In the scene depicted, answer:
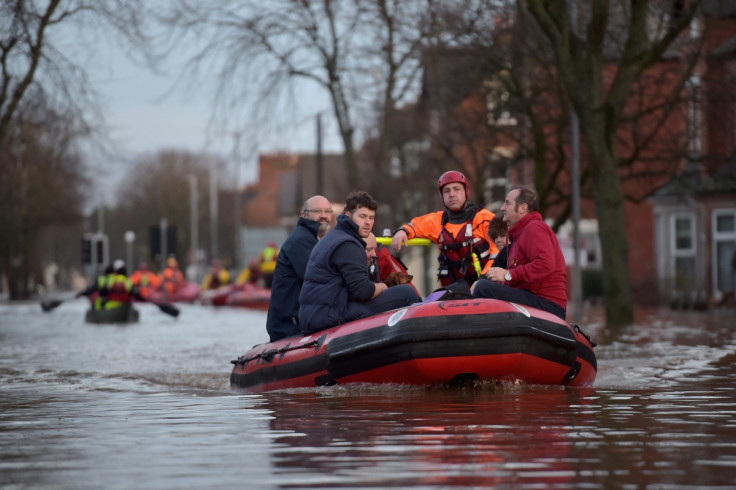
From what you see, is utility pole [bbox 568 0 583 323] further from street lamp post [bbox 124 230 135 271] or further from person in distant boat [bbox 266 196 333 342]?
street lamp post [bbox 124 230 135 271]

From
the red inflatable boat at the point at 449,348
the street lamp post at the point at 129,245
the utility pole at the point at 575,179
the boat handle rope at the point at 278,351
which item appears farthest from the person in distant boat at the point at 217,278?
the red inflatable boat at the point at 449,348

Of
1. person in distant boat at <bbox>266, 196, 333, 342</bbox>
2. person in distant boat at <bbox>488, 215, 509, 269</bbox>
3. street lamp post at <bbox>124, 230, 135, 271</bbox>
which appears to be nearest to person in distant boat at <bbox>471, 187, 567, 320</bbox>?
person in distant boat at <bbox>488, 215, 509, 269</bbox>

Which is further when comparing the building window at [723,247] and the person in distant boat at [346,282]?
the building window at [723,247]

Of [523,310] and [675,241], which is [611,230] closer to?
[523,310]

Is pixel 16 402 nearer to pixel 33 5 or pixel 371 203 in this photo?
pixel 371 203

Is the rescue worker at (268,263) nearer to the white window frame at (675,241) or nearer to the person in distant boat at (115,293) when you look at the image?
the person in distant boat at (115,293)

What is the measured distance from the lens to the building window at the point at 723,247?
37.1 meters

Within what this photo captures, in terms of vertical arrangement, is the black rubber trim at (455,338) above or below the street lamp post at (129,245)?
below

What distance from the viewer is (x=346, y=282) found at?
37.2 feet

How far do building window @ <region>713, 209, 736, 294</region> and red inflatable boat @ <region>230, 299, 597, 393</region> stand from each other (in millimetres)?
26766

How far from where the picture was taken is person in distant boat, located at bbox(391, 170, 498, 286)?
11.8m

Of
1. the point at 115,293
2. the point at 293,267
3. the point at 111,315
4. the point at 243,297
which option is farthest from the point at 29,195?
the point at 293,267

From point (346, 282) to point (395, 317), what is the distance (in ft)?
2.48

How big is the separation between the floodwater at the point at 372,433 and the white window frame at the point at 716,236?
22.5 metres
